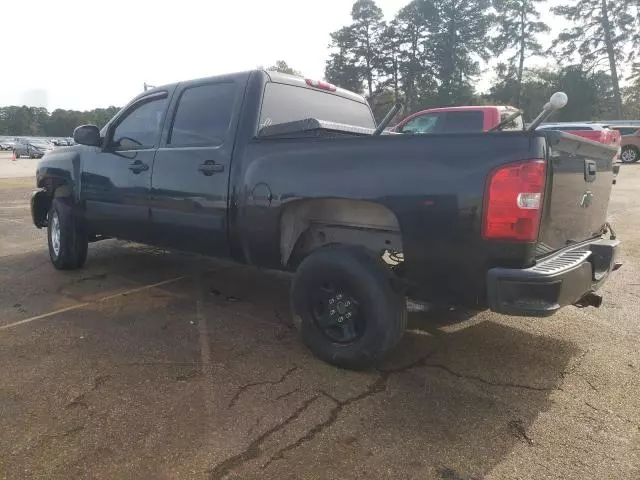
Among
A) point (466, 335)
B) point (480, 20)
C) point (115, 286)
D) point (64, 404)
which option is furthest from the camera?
point (480, 20)

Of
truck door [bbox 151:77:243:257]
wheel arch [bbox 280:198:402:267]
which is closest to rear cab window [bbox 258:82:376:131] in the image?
truck door [bbox 151:77:243:257]

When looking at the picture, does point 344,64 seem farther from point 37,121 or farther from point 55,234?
point 37,121

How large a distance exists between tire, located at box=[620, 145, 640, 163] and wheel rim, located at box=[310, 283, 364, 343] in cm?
2337

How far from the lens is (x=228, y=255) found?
3.82 meters

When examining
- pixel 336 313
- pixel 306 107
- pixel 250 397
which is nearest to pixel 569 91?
pixel 306 107

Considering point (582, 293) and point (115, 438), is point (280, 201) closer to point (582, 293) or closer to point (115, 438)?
point (115, 438)

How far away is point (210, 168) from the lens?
3762 mm

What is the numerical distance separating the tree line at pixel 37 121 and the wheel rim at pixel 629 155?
92245mm

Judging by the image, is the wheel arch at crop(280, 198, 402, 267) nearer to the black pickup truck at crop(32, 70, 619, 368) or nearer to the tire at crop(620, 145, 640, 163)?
the black pickup truck at crop(32, 70, 619, 368)

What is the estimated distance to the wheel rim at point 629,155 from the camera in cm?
2217

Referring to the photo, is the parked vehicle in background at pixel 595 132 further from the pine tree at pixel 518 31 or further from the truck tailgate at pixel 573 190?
the pine tree at pixel 518 31

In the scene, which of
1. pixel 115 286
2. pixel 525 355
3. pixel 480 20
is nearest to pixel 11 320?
pixel 115 286

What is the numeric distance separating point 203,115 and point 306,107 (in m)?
0.85

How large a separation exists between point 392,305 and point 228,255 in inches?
58.2
